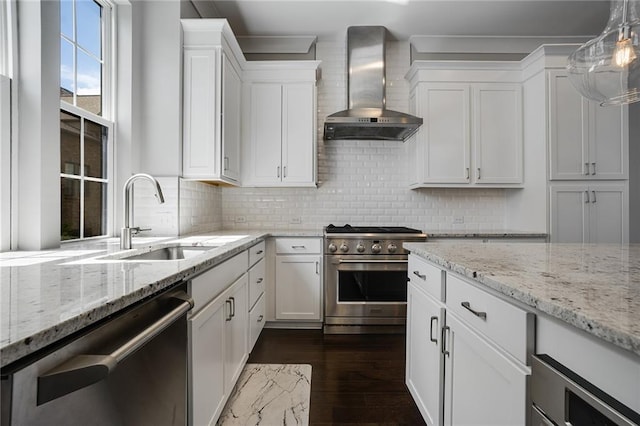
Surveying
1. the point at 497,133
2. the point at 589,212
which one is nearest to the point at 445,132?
the point at 497,133

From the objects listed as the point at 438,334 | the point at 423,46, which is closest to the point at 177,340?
the point at 438,334

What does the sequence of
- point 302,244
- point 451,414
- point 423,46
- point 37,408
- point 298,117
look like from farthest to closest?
1. point 423,46
2. point 298,117
3. point 302,244
4. point 451,414
5. point 37,408

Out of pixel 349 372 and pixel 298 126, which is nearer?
pixel 349 372

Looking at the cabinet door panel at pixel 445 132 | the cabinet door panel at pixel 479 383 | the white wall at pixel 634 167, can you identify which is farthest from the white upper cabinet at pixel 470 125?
the cabinet door panel at pixel 479 383

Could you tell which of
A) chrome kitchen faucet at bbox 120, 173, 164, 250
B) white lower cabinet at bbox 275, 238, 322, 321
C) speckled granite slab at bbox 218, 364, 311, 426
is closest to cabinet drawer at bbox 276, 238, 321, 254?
white lower cabinet at bbox 275, 238, 322, 321

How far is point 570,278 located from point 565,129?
9.19ft

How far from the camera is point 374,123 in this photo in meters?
2.95

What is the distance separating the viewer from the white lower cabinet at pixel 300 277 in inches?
115

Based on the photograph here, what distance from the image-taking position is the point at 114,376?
79 cm

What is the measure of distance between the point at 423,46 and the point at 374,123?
1.35 meters

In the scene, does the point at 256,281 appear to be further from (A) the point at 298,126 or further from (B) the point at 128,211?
(A) the point at 298,126

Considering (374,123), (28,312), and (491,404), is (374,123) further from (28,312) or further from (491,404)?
(28,312)

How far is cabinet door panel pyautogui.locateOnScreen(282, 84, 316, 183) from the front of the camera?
3.15 meters

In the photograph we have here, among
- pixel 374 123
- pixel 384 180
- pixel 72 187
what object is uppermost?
pixel 374 123
